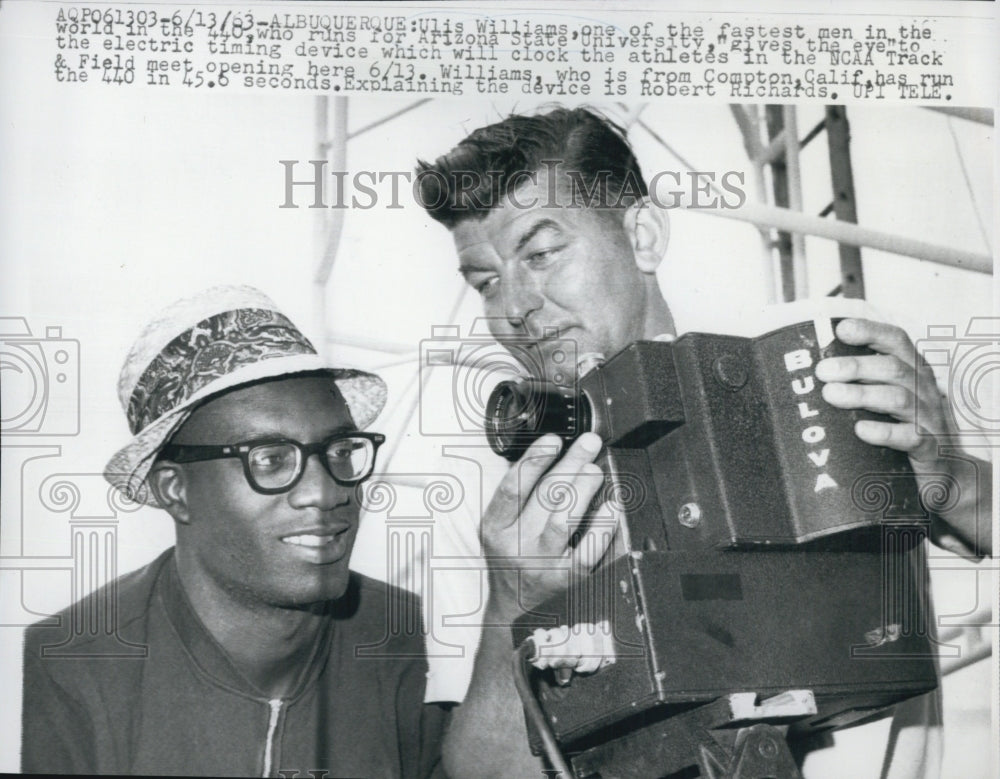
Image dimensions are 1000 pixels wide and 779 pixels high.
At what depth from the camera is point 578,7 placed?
5.00 feet

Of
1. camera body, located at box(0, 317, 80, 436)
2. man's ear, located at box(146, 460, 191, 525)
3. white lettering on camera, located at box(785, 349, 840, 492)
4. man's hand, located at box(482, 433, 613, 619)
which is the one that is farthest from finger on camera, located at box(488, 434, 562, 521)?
camera body, located at box(0, 317, 80, 436)

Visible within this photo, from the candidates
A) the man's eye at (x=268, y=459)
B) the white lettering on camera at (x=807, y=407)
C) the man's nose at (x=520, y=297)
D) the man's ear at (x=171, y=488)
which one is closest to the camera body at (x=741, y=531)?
the white lettering on camera at (x=807, y=407)

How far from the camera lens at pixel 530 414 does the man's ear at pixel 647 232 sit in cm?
26

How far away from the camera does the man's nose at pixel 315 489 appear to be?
139 cm

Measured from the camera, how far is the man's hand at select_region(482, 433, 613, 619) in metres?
1.33

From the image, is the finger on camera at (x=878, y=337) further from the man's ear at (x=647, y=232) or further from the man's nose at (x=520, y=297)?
the man's nose at (x=520, y=297)

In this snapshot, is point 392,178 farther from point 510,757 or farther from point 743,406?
point 510,757

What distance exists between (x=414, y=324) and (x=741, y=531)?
1.70ft

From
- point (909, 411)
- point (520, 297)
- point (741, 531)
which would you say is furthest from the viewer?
point (520, 297)

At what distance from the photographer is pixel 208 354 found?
1386 millimetres

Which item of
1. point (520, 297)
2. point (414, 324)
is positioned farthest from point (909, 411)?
point (414, 324)

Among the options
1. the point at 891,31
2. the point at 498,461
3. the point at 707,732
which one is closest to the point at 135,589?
the point at 498,461

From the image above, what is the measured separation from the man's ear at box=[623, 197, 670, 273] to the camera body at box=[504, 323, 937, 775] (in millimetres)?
260

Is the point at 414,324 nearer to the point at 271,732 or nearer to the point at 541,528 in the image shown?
the point at 541,528
